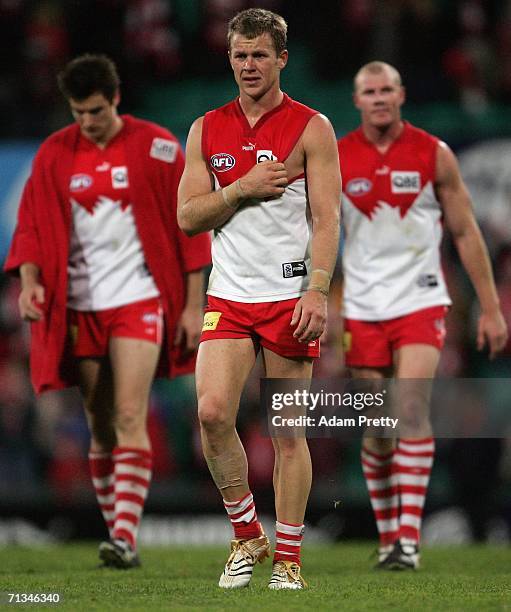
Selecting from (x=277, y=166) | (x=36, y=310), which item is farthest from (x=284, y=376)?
(x=36, y=310)

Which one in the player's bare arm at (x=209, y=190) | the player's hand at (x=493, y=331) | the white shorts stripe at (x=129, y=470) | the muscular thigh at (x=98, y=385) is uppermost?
the player's bare arm at (x=209, y=190)

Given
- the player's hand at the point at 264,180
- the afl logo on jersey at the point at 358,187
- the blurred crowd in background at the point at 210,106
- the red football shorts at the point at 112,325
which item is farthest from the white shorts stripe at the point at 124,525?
the blurred crowd in background at the point at 210,106

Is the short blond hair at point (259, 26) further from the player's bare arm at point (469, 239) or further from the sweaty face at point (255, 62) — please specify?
the player's bare arm at point (469, 239)

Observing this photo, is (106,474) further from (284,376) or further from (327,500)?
(327,500)

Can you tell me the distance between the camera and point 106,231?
7.10 meters

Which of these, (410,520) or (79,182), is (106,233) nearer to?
(79,182)

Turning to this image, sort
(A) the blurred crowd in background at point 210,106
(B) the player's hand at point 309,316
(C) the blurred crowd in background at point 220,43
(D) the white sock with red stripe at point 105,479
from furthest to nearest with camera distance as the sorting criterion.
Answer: (C) the blurred crowd in background at point 220,43 < (A) the blurred crowd in background at point 210,106 < (D) the white sock with red stripe at point 105,479 < (B) the player's hand at point 309,316

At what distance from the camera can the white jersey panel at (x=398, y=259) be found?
713 centimetres

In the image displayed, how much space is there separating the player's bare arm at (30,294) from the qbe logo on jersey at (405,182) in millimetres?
1967

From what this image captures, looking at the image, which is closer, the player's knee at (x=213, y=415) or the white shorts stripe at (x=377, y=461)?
the player's knee at (x=213, y=415)

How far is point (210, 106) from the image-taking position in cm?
1327

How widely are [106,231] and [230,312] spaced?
1857mm

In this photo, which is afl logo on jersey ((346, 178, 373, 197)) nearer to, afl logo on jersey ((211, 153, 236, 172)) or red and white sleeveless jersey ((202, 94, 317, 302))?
red and white sleeveless jersey ((202, 94, 317, 302))

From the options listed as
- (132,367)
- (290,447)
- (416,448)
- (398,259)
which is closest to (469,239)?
(398,259)
